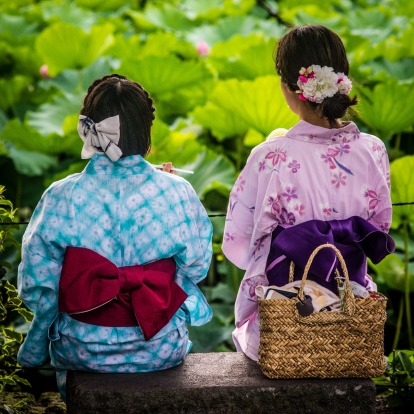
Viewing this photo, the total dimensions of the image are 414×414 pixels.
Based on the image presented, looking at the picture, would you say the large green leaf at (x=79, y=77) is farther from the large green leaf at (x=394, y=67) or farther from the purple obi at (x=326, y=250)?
the purple obi at (x=326, y=250)

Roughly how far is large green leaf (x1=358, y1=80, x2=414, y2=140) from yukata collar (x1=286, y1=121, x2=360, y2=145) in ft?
5.99

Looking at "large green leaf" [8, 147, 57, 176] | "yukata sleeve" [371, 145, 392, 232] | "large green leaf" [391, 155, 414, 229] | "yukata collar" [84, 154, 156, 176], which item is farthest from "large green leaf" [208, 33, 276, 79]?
"yukata collar" [84, 154, 156, 176]

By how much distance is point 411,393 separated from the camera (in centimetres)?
333

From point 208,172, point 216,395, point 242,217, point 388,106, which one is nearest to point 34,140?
point 208,172

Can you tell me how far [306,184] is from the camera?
108 inches

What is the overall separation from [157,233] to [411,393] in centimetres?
122

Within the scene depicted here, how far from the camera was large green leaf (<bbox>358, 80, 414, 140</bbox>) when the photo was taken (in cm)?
471

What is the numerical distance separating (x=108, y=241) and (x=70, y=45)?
161 inches

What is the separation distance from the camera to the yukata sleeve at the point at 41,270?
2.61 metres

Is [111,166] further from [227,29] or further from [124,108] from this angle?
[227,29]

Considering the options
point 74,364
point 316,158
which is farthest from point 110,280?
point 316,158

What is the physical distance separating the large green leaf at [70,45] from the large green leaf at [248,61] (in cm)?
77

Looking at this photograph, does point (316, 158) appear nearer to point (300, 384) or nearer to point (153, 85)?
point (300, 384)

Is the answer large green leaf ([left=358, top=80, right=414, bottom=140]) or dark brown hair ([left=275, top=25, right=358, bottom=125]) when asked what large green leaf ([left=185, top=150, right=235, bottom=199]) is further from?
dark brown hair ([left=275, top=25, right=358, bottom=125])
